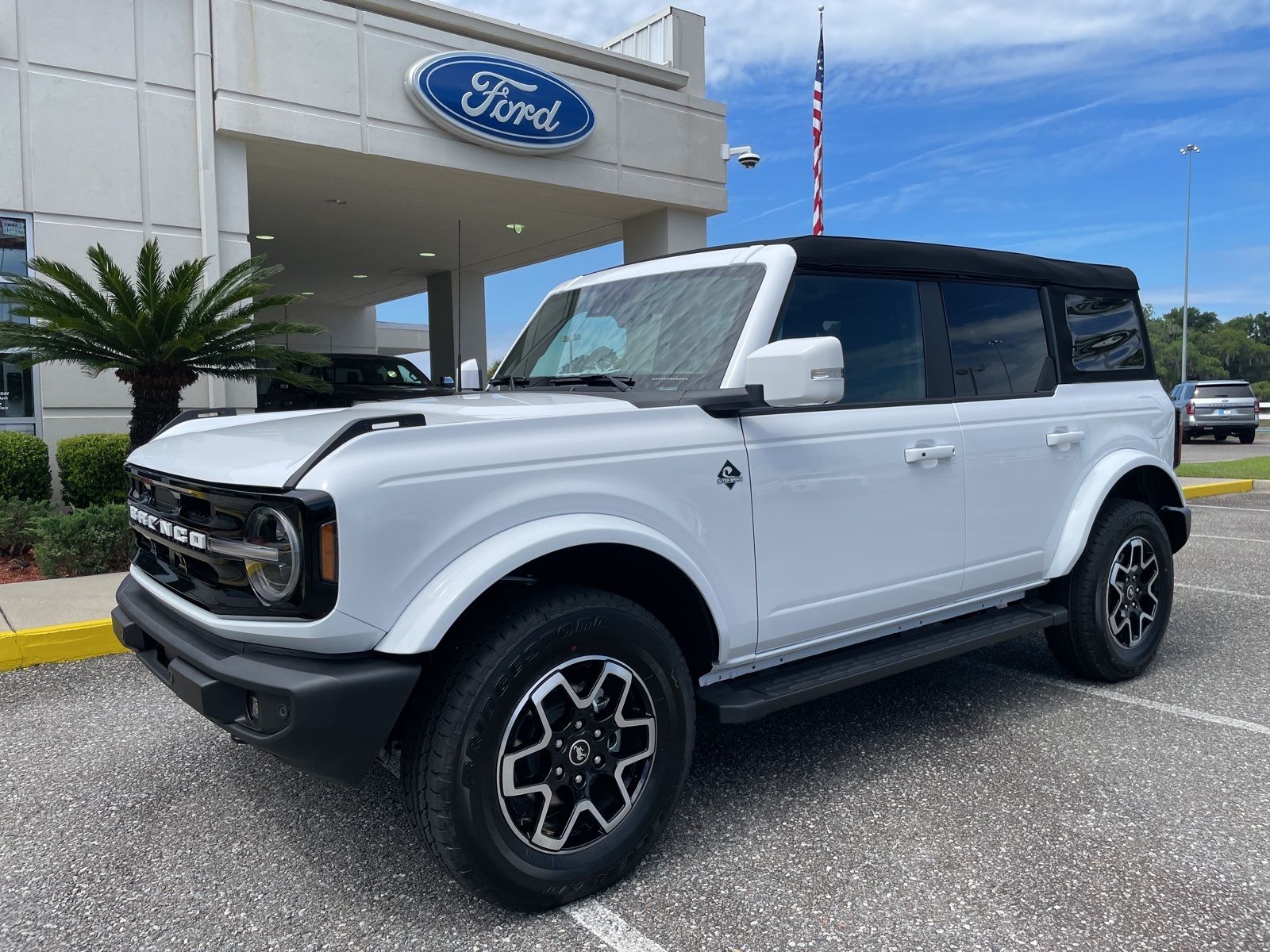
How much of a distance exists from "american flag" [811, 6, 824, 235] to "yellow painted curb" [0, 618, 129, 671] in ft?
33.5

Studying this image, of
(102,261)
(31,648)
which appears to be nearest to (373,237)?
(102,261)

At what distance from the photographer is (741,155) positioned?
14.4 metres

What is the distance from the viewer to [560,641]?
2.45m

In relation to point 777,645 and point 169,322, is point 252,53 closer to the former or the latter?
point 169,322

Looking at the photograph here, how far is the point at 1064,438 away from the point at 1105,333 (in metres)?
0.88

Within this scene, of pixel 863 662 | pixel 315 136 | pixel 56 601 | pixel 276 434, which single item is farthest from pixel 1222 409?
pixel 276 434

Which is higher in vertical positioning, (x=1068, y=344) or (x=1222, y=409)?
(x=1068, y=344)

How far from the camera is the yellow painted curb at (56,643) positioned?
194 inches

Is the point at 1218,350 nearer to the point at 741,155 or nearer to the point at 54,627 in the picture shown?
the point at 741,155

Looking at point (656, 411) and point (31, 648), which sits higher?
point (656, 411)

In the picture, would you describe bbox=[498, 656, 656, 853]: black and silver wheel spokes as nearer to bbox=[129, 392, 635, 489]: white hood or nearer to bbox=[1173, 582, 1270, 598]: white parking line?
bbox=[129, 392, 635, 489]: white hood

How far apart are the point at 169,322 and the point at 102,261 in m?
0.73

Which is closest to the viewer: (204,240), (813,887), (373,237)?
(813,887)

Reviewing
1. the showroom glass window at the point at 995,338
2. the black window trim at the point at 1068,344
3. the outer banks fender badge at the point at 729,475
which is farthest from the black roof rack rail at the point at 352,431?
the black window trim at the point at 1068,344
